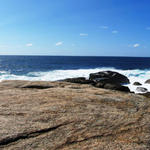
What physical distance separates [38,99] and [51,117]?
105cm

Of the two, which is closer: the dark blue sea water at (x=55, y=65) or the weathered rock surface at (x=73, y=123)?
the weathered rock surface at (x=73, y=123)

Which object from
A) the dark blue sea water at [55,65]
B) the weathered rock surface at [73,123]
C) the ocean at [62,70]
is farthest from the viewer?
the dark blue sea water at [55,65]

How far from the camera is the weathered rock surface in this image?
218cm

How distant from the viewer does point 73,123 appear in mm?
2695

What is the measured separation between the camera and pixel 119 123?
275 centimetres

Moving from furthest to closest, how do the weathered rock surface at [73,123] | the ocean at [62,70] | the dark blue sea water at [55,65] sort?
the dark blue sea water at [55,65], the ocean at [62,70], the weathered rock surface at [73,123]

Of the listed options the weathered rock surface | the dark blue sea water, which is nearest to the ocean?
the dark blue sea water

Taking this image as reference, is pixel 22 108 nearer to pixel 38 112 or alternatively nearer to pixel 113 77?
pixel 38 112

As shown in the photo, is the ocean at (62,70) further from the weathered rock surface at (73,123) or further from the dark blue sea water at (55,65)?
the weathered rock surface at (73,123)

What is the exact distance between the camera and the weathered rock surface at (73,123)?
7.14 ft

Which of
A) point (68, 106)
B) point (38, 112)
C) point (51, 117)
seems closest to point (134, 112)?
point (68, 106)

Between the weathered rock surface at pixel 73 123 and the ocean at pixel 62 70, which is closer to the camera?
the weathered rock surface at pixel 73 123

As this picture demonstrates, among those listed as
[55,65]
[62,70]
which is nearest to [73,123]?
Answer: [62,70]

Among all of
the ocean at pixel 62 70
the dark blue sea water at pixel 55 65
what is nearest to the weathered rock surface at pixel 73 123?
the ocean at pixel 62 70
